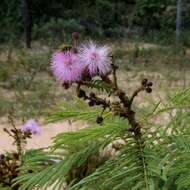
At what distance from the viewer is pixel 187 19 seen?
54.4 feet

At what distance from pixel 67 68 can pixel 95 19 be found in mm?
15044

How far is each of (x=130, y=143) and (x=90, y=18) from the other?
15.1 metres

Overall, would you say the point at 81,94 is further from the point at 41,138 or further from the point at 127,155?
the point at 41,138

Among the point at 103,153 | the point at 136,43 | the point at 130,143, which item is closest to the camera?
the point at 130,143

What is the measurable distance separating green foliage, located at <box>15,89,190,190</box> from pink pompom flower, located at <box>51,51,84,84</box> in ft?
0.48

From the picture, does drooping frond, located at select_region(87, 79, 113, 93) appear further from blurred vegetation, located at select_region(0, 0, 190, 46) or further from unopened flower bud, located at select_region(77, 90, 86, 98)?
blurred vegetation, located at select_region(0, 0, 190, 46)

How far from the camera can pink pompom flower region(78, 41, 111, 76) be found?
1.20 m

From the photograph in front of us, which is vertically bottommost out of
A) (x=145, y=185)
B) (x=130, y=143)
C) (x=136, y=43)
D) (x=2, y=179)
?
(x=145, y=185)

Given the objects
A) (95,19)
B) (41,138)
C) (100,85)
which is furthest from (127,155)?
(95,19)

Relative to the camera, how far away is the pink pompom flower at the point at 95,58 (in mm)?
1196

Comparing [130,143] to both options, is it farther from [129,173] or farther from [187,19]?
[187,19]

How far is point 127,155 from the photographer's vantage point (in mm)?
1267

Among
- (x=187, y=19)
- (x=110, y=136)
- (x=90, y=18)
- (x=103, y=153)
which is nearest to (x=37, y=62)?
(x=90, y=18)

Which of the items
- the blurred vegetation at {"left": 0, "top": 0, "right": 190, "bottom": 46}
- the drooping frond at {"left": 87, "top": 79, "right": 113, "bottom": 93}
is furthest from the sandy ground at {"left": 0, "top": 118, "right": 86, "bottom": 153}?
the blurred vegetation at {"left": 0, "top": 0, "right": 190, "bottom": 46}
